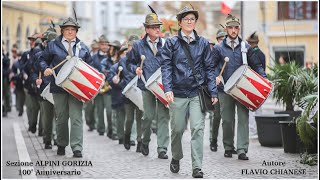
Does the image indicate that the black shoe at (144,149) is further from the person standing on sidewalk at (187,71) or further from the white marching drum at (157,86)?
the person standing on sidewalk at (187,71)

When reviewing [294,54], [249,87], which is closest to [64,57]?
[249,87]

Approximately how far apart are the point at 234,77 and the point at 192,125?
1853 mm

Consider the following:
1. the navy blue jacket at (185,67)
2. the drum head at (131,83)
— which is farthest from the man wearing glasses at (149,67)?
the navy blue jacket at (185,67)

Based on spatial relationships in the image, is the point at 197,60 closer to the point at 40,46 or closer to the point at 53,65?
the point at 53,65

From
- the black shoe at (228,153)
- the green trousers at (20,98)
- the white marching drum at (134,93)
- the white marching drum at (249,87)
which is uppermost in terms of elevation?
the white marching drum at (249,87)

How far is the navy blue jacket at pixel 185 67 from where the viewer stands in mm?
11375

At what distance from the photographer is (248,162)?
12.8 metres

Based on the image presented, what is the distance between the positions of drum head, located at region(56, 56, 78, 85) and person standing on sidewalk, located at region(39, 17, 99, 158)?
21 cm

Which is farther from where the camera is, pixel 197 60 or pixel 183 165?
pixel 183 165

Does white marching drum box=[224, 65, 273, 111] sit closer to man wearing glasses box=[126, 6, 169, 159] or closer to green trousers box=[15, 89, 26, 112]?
man wearing glasses box=[126, 6, 169, 159]

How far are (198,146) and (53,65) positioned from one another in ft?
10.4

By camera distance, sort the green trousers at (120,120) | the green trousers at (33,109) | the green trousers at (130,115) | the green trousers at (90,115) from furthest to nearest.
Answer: the green trousers at (90,115) → the green trousers at (33,109) → the green trousers at (120,120) → the green trousers at (130,115)

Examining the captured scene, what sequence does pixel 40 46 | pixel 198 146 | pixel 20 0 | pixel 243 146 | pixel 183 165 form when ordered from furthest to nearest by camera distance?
1. pixel 20 0
2. pixel 40 46
3. pixel 243 146
4. pixel 183 165
5. pixel 198 146

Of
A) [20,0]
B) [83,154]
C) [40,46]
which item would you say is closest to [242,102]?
[83,154]
